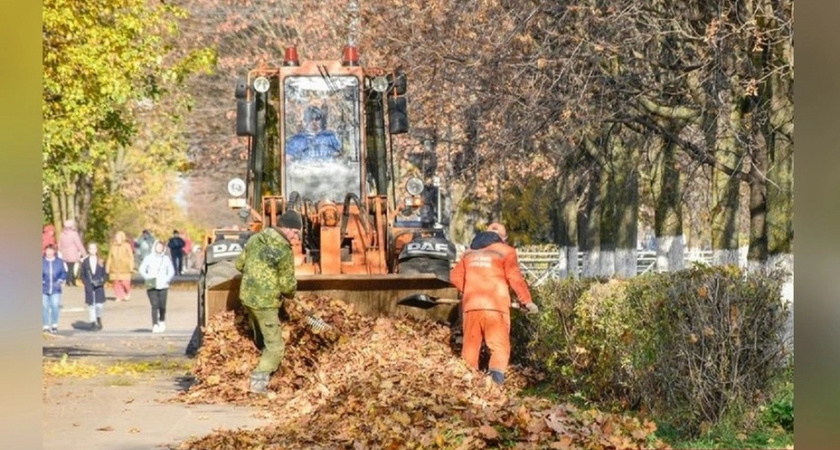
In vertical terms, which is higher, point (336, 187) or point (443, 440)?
point (336, 187)

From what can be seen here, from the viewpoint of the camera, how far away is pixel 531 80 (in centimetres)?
2014

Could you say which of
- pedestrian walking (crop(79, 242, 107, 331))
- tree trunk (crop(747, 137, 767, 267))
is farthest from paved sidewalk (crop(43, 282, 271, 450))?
tree trunk (crop(747, 137, 767, 267))

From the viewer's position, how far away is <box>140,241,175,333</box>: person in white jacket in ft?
92.4

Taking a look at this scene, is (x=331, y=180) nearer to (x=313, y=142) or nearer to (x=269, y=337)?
(x=313, y=142)

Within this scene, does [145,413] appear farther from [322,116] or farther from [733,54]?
[733,54]

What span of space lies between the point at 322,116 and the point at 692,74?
4.64m

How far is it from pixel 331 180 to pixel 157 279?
956cm

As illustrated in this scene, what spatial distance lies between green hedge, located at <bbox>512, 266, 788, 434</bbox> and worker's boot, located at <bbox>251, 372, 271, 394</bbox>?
377 centimetres

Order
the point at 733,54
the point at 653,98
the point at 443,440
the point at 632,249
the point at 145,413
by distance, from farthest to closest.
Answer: the point at 632,249
the point at 653,98
the point at 733,54
the point at 145,413
the point at 443,440

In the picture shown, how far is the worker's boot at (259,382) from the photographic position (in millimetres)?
15547

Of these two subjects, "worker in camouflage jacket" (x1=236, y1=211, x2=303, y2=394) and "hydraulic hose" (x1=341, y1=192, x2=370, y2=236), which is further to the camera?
"hydraulic hose" (x1=341, y1=192, x2=370, y2=236)

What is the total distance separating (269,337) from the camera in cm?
1555

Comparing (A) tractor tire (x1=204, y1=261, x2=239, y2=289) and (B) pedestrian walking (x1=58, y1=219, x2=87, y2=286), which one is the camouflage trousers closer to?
(A) tractor tire (x1=204, y1=261, x2=239, y2=289)
